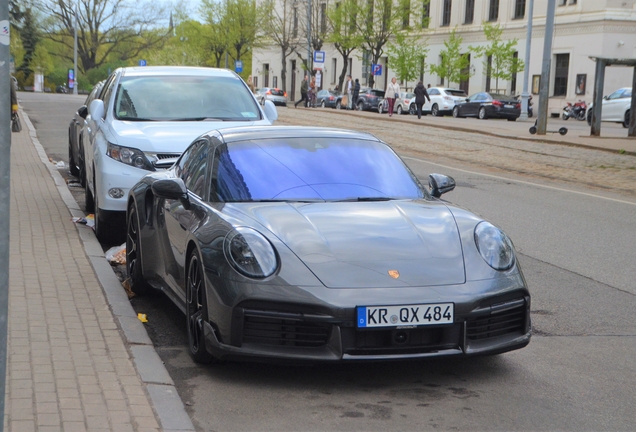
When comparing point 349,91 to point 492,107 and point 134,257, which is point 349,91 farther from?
point 134,257

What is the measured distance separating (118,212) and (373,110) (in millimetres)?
49313

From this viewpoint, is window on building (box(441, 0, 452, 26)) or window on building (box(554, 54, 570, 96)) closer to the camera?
window on building (box(554, 54, 570, 96))

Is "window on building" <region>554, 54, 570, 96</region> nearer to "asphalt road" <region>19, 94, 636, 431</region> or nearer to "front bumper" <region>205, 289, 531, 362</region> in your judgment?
"asphalt road" <region>19, 94, 636, 431</region>

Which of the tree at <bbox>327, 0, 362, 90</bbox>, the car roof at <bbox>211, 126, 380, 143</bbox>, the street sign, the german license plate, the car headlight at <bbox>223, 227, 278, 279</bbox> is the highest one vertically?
the tree at <bbox>327, 0, 362, 90</bbox>

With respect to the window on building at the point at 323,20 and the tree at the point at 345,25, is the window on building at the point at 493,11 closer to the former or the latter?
the tree at the point at 345,25

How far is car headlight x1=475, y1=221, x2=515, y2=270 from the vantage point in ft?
16.6

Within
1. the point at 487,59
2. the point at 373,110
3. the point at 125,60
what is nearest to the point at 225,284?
the point at 373,110

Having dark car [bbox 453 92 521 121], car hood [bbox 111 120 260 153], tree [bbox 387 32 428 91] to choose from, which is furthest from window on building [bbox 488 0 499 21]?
car hood [bbox 111 120 260 153]

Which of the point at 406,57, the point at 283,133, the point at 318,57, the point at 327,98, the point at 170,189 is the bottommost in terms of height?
the point at 327,98

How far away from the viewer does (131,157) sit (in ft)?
30.2

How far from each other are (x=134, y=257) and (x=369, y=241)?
2.88 metres

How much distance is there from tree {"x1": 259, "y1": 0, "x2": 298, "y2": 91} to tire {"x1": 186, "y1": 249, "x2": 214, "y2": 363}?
2991 inches

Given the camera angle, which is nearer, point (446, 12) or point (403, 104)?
point (403, 104)

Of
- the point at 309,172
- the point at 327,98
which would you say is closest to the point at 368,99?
the point at 327,98
